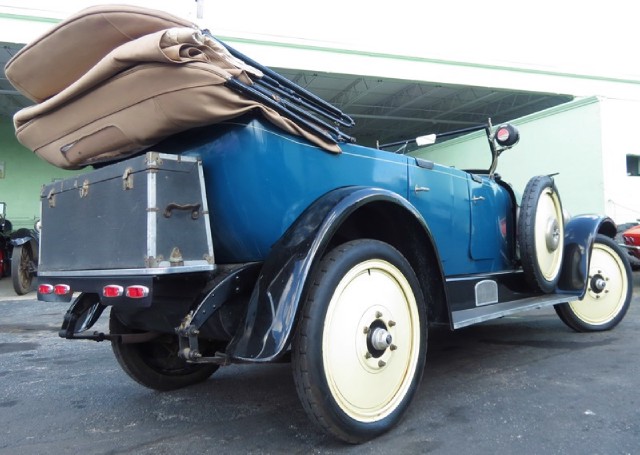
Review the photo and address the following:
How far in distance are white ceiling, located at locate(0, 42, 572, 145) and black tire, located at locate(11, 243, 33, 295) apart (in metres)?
6.43

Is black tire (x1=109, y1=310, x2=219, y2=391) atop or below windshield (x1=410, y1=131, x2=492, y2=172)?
below

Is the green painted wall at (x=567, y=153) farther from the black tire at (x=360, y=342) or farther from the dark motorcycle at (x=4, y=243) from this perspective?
the dark motorcycle at (x=4, y=243)

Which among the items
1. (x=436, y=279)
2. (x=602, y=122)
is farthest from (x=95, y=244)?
(x=602, y=122)

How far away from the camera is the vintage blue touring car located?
212cm

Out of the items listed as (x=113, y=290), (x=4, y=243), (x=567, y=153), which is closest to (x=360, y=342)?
(x=113, y=290)

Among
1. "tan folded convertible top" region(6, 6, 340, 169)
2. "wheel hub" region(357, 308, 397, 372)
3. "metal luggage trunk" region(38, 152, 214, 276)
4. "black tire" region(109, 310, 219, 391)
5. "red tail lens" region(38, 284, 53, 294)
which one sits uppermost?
"tan folded convertible top" region(6, 6, 340, 169)

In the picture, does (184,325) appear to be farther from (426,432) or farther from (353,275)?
(426,432)

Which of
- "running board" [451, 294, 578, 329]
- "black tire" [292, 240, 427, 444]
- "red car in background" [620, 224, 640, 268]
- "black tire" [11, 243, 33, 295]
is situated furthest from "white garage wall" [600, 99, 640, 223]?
"black tire" [11, 243, 33, 295]

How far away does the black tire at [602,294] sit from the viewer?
4.57 m

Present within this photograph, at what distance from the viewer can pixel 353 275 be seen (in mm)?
2369

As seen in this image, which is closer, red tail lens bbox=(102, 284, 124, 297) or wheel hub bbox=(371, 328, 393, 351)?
red tail lens bbox=(102, 284, 124, 297)

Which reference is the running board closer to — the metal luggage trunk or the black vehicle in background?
the metal luggage trunk

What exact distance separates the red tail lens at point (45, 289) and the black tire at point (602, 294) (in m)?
4.01

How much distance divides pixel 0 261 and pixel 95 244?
37.9 ft
